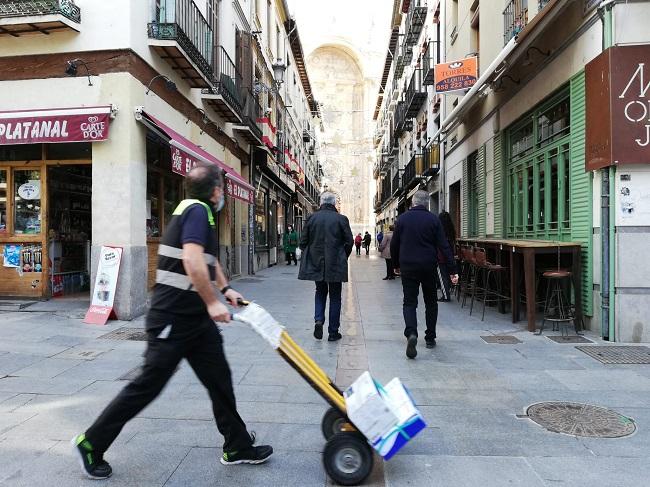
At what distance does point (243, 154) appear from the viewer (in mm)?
16906

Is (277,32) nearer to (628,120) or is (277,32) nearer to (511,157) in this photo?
(511,157)

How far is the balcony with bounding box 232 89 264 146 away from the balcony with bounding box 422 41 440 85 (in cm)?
611

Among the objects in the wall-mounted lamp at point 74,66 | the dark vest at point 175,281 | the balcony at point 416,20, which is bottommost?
the dark vest at point 175,281

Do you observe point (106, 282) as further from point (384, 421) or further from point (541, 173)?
point (541, 173)

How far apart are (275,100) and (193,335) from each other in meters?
20.9

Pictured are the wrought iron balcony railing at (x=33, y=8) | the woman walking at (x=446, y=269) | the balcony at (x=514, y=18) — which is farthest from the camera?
the woman walking at (x=446, y=269)

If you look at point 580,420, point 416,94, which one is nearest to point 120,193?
point 580,420

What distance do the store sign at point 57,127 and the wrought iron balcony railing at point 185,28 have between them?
187 centimetres

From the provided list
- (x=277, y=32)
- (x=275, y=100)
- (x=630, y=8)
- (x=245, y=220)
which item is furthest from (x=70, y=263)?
(x=277, y=32)

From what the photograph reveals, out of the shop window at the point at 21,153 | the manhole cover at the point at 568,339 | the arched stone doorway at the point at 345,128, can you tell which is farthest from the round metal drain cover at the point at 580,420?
the arched stone doorway at the point at 345,128

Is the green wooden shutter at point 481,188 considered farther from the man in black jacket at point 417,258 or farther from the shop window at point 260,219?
the shop window at point 260,219

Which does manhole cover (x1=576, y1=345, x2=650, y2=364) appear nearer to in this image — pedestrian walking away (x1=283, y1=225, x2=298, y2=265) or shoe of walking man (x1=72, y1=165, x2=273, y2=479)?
shoe of walking man (x1=72, y1=165, x2=273, y2=479)

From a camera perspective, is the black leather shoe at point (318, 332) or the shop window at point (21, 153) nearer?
the black leather shoe at point (318, 332)

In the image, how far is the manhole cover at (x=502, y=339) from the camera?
665cm
